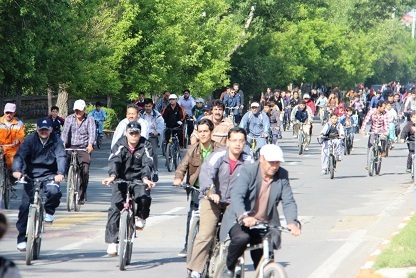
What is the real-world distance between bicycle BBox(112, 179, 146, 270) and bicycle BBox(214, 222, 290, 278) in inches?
118

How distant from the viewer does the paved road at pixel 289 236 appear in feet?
45.9

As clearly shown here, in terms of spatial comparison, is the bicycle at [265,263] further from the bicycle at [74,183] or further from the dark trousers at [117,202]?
the bicycle at [74,183]

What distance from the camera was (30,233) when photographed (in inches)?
543

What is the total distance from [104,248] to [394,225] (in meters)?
5.07

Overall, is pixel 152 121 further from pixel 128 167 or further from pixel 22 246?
pixel 128 167

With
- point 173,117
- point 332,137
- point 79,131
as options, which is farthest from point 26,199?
point 332,137

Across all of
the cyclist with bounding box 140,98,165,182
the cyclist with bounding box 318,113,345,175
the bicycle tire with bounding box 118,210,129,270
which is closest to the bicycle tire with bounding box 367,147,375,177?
the cyclist with bounding box 318,113,345,175

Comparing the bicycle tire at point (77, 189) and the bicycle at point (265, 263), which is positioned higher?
the bicycle at point (265, 263)

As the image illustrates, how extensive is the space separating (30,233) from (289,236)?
527 centimetres

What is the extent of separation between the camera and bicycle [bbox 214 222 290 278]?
31.3ft

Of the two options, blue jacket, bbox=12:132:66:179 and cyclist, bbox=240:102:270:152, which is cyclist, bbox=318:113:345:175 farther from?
blue jacket, bbox=12:132:66:179

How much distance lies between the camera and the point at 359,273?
511 inches

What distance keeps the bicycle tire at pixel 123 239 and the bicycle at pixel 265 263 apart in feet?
9.71

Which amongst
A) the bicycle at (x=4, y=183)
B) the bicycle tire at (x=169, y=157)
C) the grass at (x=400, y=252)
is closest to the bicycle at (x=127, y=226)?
the grass at (x=400, y=252)
